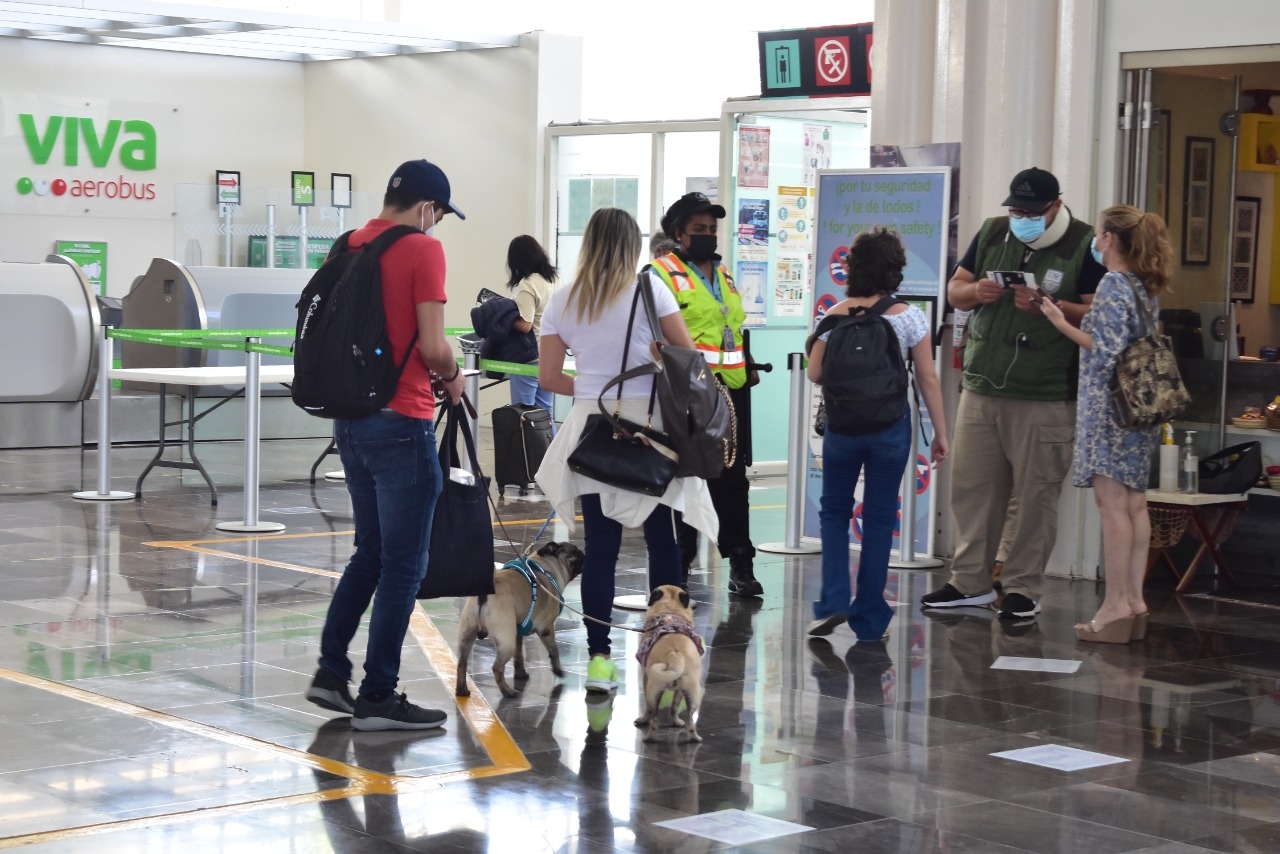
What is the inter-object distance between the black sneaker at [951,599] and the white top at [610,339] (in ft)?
8.30

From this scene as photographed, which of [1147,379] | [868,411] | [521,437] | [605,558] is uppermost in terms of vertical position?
[1147,379]

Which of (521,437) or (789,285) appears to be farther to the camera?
(789,285)

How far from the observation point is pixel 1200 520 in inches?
334

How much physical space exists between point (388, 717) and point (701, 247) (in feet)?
8.76

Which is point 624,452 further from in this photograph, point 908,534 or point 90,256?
point 90,256

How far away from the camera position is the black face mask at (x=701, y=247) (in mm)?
7242

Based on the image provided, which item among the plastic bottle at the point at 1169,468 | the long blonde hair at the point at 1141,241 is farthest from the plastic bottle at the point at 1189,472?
the long blonde hair at the point at 1141,241

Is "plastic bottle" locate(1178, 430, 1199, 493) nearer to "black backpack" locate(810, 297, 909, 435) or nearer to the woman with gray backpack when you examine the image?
the woman with gray backpack

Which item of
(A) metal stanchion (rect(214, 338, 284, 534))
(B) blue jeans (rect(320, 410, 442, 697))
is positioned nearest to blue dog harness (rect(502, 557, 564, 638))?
(B) blue jeans (rect(320, 410, 442, 697))

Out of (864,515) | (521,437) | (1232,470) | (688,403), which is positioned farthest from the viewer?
(521,437)

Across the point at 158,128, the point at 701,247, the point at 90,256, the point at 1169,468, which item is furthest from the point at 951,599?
the point at 158,128

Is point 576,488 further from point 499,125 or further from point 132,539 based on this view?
point 499,125

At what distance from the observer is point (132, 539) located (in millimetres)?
9391

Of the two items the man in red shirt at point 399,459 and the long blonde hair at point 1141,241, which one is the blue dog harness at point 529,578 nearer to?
the man in red shirt at point 399,459
